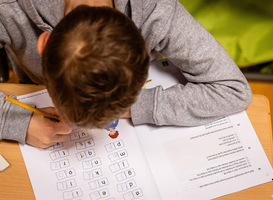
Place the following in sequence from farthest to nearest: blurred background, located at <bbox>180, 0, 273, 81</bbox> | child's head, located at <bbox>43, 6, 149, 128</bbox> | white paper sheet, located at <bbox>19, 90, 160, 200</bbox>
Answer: blurred background, located at <bbox>180, 0, 273, 81</bbox>, white paper sheet, located at <bbox>19, 90, 160, 200</bbox>, child's head, located at <bbox>43, 6, 149, 128</bbox>

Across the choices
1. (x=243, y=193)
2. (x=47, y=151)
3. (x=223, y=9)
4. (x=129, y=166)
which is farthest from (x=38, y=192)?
(x=223, y=9)

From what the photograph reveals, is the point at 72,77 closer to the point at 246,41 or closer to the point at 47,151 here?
the point at 47,151

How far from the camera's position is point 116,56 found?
18.3 inches

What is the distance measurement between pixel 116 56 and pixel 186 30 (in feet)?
1.05

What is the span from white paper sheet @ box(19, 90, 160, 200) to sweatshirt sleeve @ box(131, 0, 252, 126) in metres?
0.09

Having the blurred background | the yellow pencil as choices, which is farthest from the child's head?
the blurred background

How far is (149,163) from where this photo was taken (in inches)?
28.0

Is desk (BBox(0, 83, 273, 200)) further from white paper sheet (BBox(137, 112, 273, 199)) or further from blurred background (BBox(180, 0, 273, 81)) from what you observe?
blurred background (BBox(180, 0, 273, 81))

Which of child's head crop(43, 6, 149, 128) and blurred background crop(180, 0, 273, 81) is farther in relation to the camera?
blurred background crop(180, 0, 273, 81)

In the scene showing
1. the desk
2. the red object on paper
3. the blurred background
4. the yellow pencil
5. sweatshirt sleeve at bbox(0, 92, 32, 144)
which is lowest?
the desk

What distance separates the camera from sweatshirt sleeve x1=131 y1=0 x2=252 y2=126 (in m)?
0.73

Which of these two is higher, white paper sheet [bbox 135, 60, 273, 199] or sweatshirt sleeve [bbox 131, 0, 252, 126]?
sweatshirt sleeve [bbox 131, 0, 252, 126]

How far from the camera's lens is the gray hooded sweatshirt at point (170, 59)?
0.70m

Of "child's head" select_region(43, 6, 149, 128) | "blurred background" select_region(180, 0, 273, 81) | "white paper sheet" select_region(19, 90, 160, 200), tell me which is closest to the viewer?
"child's head" select_region(43, 6, 149, 128)
